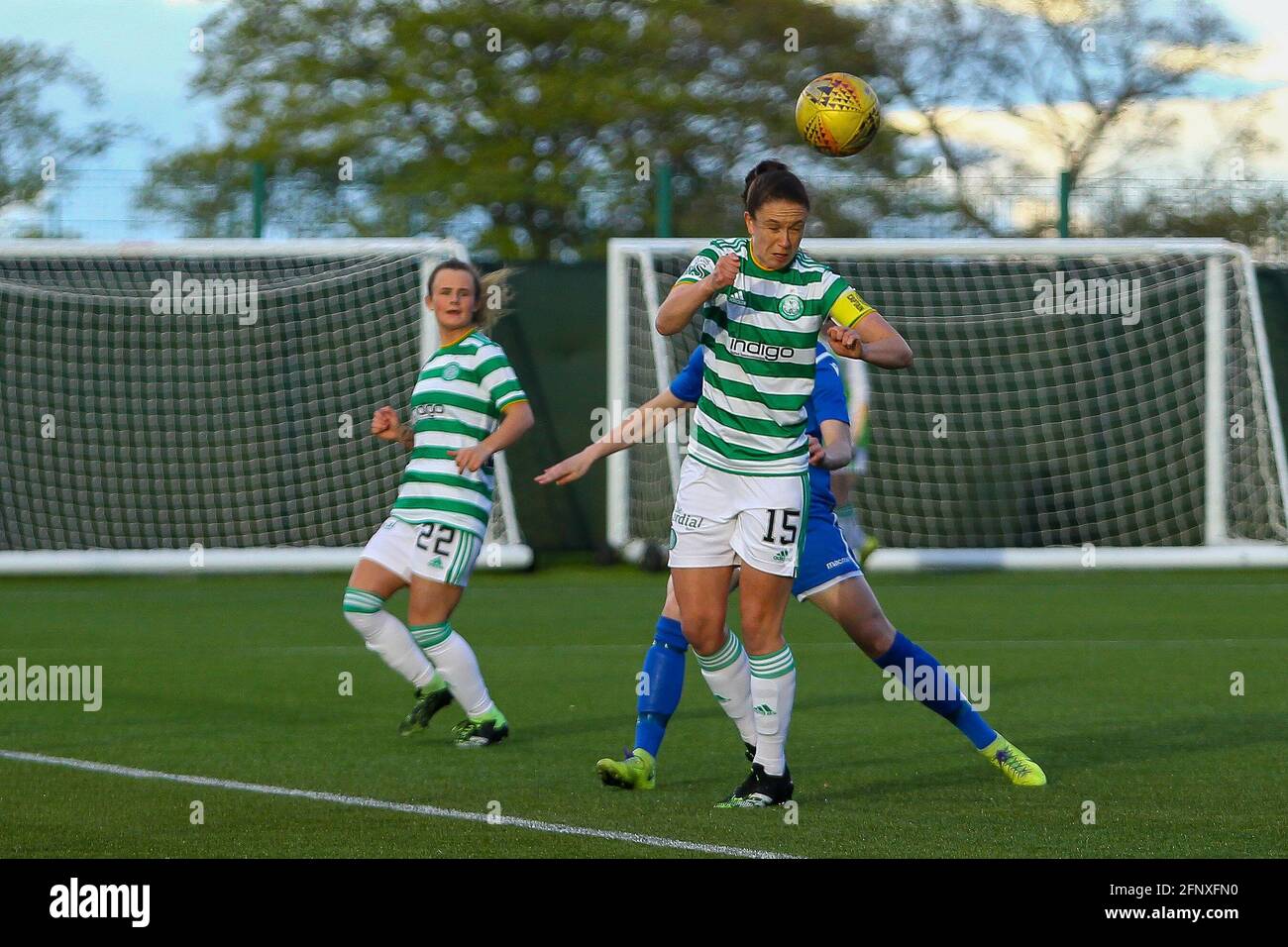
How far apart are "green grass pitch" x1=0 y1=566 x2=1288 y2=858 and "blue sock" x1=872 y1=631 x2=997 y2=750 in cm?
20

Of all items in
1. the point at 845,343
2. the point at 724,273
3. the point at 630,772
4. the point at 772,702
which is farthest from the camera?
the point at 630,772

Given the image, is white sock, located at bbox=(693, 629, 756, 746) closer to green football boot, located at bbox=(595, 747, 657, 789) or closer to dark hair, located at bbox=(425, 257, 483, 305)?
green football boot, located at bbox=(595, 747, 657, 789)

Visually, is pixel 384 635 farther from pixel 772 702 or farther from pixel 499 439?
pixel 772 702

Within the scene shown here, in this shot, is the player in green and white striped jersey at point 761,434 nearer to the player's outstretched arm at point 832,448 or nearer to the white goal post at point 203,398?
the player's outstretched arm at point 832,448

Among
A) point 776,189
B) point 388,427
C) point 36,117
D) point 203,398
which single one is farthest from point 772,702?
point 36,117

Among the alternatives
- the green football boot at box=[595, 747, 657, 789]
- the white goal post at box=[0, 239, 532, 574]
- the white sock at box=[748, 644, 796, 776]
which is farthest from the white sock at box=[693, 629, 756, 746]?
the white goal post at box=[0, 239, 532, 574]

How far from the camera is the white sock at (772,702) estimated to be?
6.00 metres

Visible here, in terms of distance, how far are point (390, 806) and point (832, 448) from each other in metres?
1.93

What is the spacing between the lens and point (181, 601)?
564 inches

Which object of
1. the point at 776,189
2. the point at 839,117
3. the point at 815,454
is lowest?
the point at 815,454

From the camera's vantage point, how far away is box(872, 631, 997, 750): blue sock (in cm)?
639

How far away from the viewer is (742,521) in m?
5.89

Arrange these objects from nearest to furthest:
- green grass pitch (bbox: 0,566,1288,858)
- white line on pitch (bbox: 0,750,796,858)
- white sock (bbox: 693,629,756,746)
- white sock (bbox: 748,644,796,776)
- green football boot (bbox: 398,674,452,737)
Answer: white line on pitch (bbox: 0,750,796,858), green grass pitch (bbox: 0,566,1288,858), white sock (bbox: 748,644,796,776), white sock (bbox: 693,629,756,746), green football boot (bbox: 398,674,452,737)
